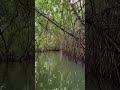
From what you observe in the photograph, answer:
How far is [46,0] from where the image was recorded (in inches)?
360

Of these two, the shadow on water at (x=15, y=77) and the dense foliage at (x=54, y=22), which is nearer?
the shadow on water at (x=15, y=77)

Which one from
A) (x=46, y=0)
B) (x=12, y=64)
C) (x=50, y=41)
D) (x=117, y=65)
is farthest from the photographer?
(x=50, y=41)

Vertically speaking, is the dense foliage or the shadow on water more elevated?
the dense foliage

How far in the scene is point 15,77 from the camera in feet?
14.6

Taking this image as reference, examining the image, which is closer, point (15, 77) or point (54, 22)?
point (15, 77)

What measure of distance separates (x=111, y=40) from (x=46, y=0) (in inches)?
225

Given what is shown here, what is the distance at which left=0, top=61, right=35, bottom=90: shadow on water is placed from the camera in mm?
3803

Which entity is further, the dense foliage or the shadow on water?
the dense foliage

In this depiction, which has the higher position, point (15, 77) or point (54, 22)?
point (54, 22)

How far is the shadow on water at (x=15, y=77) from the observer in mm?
3803

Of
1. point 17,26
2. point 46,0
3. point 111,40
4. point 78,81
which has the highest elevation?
point 46,0

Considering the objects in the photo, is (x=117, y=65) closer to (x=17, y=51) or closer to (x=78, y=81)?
(x=78, y=81)

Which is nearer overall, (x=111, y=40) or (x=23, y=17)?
(x=111, y=40)

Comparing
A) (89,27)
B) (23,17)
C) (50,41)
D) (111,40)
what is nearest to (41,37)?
(50,41)
